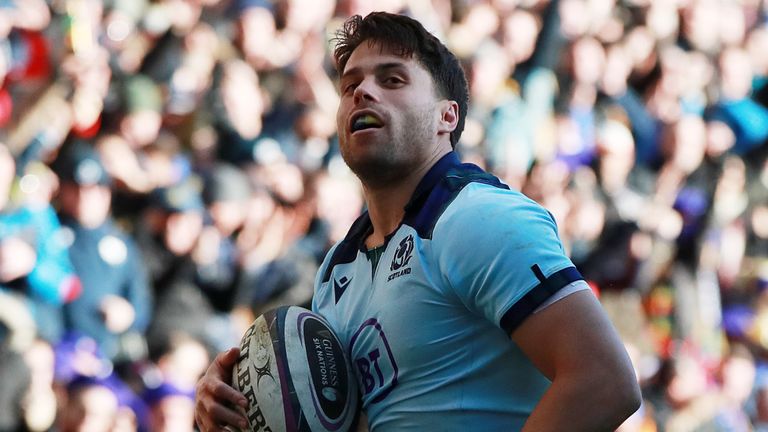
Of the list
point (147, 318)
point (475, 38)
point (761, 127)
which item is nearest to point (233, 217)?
point (147, 318)

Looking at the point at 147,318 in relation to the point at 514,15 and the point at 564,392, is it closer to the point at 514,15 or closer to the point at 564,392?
the point at 514,15

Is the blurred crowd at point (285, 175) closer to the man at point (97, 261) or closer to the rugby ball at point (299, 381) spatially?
the man at point (97, 261)

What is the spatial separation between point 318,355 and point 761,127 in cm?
782

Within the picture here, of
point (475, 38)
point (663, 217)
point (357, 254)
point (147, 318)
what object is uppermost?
point (475, 38)

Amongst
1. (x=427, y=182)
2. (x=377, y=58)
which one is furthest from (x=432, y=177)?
(x=377, y=58)

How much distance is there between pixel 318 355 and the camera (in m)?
2.51

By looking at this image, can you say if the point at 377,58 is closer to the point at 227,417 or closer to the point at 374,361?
the point at 374,361

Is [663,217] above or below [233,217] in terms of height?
below

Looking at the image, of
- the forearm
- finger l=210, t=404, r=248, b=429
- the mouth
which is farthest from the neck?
the forearm

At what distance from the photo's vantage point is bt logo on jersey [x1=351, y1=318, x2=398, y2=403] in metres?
→ 2.40

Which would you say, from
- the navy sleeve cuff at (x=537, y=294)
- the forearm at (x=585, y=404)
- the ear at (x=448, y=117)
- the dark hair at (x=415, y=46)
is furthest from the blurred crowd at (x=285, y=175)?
the forearm at (x=585, y=404)

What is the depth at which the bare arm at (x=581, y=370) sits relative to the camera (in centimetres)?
209

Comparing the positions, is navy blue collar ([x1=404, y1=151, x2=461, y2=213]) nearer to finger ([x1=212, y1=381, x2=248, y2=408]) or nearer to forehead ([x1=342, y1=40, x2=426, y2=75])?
A: forehead ([x1=342, y1=40, x2=426, y2=75])

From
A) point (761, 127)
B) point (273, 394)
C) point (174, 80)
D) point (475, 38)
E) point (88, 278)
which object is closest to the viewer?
point (273, 394)
